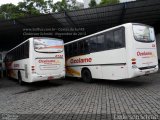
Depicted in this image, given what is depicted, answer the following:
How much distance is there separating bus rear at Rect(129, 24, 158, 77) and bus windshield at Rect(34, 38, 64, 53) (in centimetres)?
499

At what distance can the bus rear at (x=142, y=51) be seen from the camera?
995cm

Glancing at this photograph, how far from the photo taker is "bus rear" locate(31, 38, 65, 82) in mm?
12149

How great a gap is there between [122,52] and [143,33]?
153 centimetres

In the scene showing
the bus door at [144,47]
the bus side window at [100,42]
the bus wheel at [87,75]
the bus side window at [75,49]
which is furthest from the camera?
the bus side window at [75,49]

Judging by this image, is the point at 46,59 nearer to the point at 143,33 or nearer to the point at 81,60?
the point at 81,60

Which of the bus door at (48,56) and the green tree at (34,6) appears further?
the green tree at (34,6)

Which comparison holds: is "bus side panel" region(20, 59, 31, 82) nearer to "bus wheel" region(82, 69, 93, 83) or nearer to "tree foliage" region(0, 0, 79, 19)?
"bus wheel" region(82, 69, 93, 83)

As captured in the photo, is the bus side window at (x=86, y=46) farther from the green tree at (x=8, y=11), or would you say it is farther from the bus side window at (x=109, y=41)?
the green tree at (x=8, y=11)

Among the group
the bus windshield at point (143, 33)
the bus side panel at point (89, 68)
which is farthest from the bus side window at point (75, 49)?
the bus windshield at point (143, 33)

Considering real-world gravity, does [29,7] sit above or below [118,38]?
above

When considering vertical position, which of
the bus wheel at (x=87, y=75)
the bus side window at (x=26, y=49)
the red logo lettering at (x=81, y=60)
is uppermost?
the bus side window at (x=26, y=49)

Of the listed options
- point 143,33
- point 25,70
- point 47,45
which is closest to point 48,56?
point 47,45

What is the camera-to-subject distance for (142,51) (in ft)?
33.9

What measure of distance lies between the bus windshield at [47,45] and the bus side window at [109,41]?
332 cm
